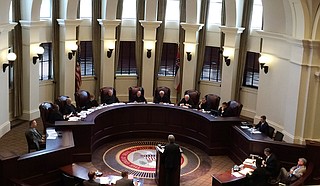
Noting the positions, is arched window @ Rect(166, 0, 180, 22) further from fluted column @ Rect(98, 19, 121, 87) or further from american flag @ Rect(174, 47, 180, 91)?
fluted column @ Rect(98, 19, 121, 87)

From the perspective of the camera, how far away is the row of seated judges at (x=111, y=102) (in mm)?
14391

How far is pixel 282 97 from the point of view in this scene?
16281 mm

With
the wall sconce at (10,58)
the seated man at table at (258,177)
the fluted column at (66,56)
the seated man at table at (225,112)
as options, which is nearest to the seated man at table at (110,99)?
the fluted column at (66,56)

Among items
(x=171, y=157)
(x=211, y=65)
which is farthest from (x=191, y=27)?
(x=171, y=157)

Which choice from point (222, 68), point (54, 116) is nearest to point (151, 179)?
point (54, 116)

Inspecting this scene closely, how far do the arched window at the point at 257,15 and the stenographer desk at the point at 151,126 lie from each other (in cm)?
553

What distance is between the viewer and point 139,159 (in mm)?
14320

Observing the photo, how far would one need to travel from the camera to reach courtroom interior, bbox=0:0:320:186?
12961mm

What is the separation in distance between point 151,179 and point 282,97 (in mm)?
6187

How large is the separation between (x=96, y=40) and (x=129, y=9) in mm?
2095

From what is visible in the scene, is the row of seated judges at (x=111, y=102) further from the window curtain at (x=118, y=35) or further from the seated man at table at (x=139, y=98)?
the window curtain at (x=118, y=35)

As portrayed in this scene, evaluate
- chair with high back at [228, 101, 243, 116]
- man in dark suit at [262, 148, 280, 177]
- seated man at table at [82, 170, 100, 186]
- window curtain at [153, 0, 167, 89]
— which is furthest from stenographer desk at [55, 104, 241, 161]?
window curtain at [153, 0, 167, 89]

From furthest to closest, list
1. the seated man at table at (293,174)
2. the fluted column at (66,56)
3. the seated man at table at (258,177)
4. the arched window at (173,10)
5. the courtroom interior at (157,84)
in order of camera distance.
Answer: the arched window at (173,10), the fluted column at (66,56), the courtroom interior at (157,84), the seated man at table at (293,174), the seated man at table at (258,177)

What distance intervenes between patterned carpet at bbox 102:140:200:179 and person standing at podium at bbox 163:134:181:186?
1.21 meters
